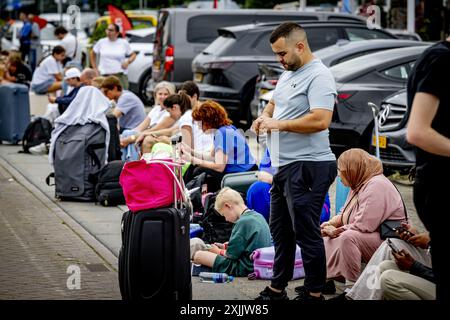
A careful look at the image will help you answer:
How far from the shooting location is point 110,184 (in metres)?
12.0

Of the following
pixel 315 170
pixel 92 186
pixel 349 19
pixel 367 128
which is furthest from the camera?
pixel 349 19

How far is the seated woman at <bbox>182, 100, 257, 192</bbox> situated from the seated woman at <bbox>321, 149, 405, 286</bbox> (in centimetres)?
231

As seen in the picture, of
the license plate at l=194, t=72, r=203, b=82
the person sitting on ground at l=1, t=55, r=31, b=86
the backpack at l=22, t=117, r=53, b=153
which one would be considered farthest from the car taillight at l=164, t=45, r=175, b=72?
the backpack at l=22, t=117, r=53, b=153

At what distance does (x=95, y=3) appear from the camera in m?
68.5

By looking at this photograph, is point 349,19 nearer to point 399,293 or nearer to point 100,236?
point 100,236

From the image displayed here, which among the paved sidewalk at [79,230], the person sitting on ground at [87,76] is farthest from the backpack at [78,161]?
the person sitting on ground at [87,76]

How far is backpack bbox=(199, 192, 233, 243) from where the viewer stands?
923 cm

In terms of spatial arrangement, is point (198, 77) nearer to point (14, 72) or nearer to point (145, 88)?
point (14, 72)

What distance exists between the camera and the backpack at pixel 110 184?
11.9 meters

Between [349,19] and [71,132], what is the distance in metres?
10.4

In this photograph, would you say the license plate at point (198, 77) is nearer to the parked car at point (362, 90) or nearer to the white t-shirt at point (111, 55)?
the white t-shirt at point (111, 55)

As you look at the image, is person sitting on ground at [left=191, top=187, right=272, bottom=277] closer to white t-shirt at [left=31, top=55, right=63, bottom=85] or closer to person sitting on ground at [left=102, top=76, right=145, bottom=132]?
person sitting on ground at [left=102, top=76, right=145, bottom=132]

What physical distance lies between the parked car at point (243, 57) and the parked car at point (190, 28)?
6.95 feet
